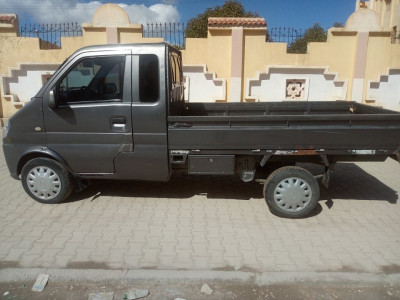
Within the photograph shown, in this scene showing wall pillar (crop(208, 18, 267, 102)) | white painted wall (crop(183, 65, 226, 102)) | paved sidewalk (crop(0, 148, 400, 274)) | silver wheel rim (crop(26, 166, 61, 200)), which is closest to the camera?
paved sidewalk (crop(0, 148, 400, 274))

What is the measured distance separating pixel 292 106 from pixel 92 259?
412 centimetres

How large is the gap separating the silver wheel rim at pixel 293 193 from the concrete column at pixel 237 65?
5697mm

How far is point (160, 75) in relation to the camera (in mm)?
4453

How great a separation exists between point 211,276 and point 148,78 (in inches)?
102

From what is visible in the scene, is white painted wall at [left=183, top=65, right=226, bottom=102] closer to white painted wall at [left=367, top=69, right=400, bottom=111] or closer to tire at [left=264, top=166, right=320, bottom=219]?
white painted wall at [left=367, top=69, right=400, bottom=111]

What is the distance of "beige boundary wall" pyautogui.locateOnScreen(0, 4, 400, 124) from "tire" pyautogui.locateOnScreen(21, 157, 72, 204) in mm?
5475

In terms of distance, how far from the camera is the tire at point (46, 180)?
480cm

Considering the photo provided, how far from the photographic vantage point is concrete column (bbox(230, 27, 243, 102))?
31.3 ft

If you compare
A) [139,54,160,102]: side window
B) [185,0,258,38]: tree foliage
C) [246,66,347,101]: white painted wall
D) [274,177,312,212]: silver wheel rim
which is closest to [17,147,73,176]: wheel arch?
[139,54,160,102]: side window

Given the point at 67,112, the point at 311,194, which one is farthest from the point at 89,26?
the point at 311,194

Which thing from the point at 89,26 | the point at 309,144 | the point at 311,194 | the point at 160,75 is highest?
the point at 89,26

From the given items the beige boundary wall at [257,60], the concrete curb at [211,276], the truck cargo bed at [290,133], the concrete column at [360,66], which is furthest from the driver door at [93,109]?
the concrete column at [360,66]

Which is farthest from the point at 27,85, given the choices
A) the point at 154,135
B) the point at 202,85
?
the point at 154,135

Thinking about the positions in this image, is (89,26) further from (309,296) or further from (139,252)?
(309,296)
